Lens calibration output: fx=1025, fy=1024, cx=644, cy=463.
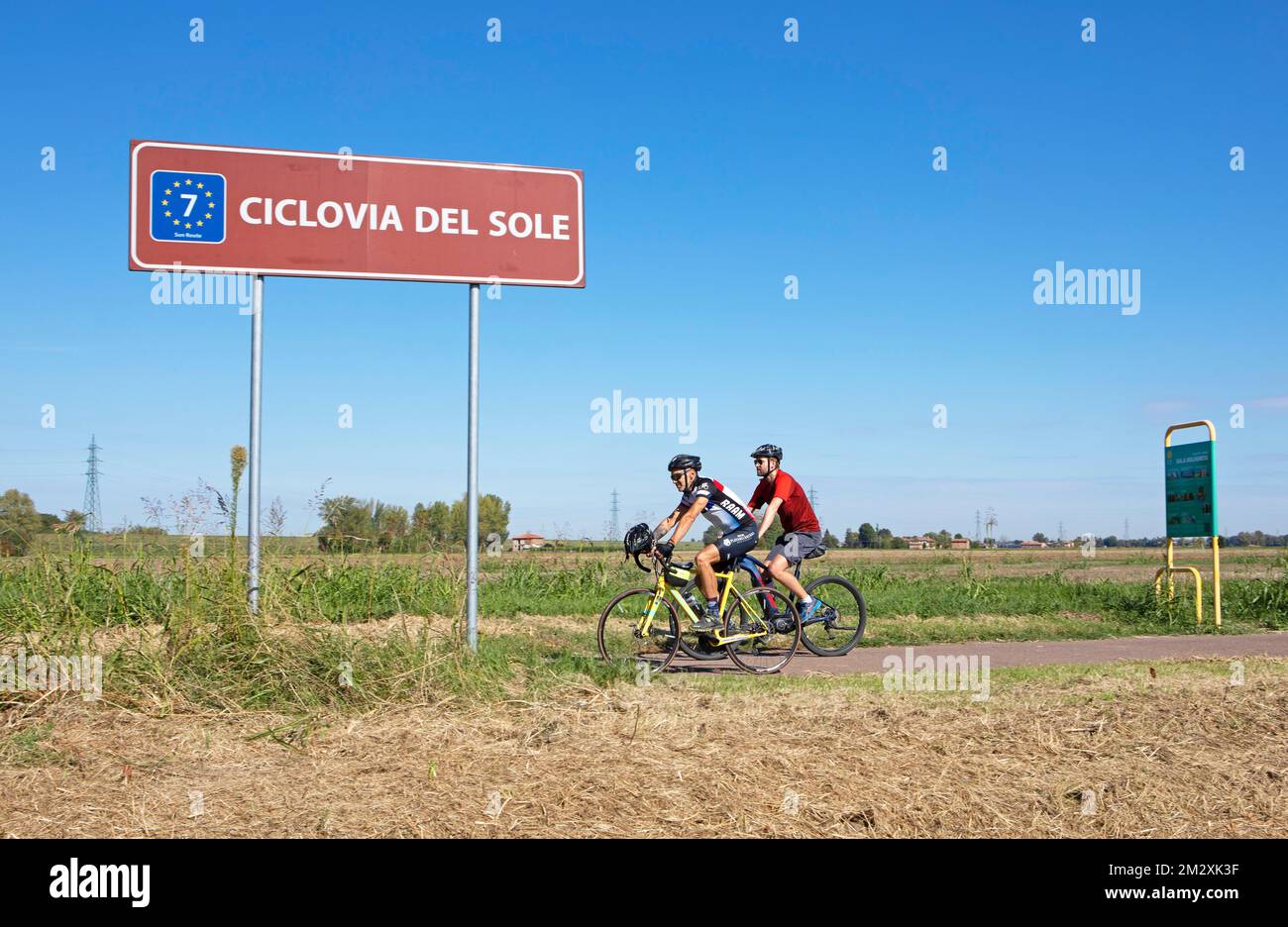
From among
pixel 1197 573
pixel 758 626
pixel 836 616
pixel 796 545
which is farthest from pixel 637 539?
→ pixel 1197 573

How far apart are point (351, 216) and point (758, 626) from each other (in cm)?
542

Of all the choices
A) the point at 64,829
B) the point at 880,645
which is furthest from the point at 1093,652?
the point at 64,829

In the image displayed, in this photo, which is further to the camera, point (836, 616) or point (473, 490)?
point (836, 616)

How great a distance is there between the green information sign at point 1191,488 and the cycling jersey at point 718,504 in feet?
25.6

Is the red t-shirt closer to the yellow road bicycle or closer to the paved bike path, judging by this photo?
the yellow road bicycle

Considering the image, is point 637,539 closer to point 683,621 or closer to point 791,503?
point 683,621

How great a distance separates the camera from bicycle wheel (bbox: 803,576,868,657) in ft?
35.9

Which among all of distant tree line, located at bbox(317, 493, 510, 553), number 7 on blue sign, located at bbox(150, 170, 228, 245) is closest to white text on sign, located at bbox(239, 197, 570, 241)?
number 7 on blue sign, located at bbox(150, 170, 228, 245)

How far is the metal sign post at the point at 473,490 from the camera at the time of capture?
8.77m

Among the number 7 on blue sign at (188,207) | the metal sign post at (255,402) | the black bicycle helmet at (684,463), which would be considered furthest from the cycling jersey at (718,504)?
the number 7 on blue sign at (188,207)

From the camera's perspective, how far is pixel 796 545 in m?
10.8

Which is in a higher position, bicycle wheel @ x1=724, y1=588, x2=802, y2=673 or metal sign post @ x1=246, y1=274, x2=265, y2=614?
metal sign post @ x1=246, y1=274, x2=265, y2=614

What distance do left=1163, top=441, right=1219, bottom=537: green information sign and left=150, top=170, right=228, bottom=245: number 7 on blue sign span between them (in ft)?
41.9

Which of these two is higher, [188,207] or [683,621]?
[188,207]
